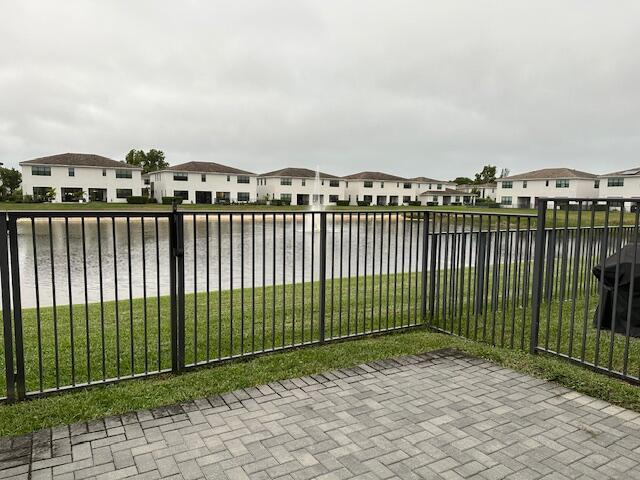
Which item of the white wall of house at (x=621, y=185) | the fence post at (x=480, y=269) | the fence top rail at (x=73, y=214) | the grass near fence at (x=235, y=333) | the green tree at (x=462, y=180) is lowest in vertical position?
the grass near fence at (x=235, y=333)

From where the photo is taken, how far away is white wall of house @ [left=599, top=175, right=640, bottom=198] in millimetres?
61619

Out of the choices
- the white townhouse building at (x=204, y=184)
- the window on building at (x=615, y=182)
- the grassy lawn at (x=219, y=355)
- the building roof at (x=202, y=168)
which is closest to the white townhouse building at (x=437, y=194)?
the window on building at (x=615, y=182)

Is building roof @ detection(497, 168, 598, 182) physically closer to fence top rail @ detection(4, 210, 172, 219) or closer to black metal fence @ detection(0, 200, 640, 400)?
black metal fence @ detection(0, 200, 640, 400)

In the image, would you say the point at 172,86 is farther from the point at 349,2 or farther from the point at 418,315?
the point at 418,315

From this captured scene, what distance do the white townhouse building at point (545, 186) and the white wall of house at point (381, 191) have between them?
1849 centimetres

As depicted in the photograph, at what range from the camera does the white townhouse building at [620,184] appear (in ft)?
202

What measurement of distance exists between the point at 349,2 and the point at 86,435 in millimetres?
16409

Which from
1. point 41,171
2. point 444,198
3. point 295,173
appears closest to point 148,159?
point 41,171

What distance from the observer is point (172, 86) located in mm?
57281

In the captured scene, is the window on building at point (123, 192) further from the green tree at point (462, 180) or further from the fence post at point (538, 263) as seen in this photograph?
the green tree at point (462, 180)

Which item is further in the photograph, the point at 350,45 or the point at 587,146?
the point at 587,146

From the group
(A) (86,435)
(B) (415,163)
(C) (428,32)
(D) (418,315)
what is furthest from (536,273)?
(B) (415,163)

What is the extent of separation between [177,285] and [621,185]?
73.9m

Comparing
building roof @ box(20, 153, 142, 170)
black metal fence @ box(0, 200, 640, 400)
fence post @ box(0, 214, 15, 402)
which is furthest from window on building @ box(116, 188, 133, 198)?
fence post @ box(0, 214, 15, 402)
